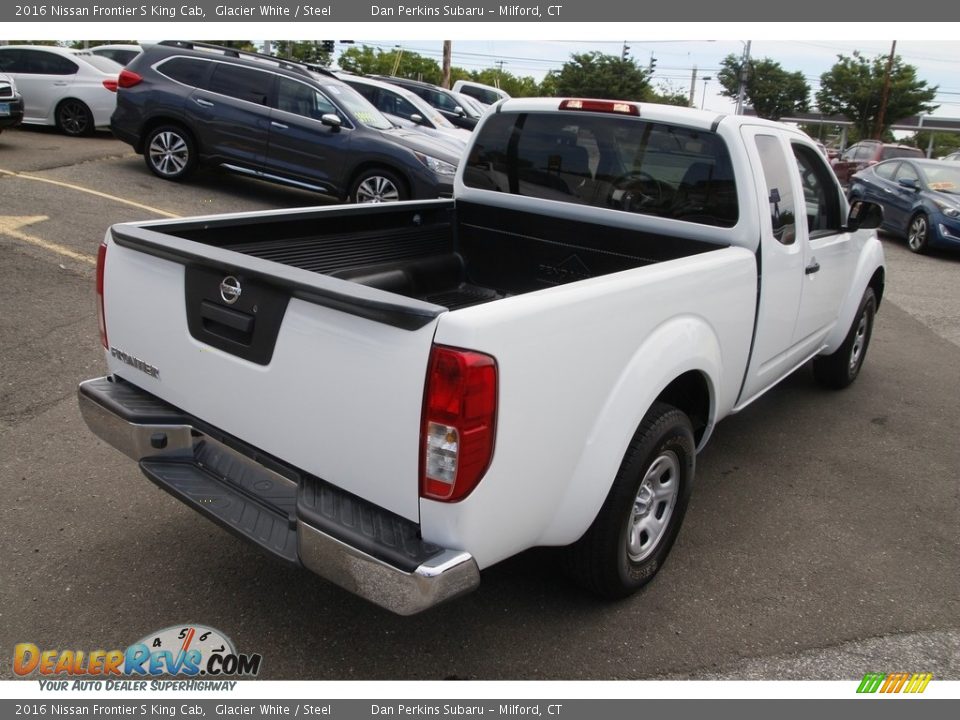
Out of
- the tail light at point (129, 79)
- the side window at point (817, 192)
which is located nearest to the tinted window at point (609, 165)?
the side window at point (817, 192)

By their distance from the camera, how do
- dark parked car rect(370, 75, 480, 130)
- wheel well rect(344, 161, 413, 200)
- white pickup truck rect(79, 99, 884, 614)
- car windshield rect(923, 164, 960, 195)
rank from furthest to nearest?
dark parked car rect(370, 75, 480, 130)
car windshield rect(923, 164, 960, 195)
wheel well rect(344, 161, 413, 200)
white pickup truck rect(79, 99, 884, 614)

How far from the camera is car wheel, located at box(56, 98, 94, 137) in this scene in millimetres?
14266

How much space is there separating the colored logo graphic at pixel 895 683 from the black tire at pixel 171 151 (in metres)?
10.4

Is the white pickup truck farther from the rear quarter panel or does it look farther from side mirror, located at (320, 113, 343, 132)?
side mirror, located at (320, 113, 343, 132)

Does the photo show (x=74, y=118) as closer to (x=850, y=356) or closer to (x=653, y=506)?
(x=850, y=356)

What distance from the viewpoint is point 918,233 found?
13.0m

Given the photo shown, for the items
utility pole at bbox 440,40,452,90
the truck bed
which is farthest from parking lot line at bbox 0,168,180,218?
utility pole at bbox 440,40,452,90

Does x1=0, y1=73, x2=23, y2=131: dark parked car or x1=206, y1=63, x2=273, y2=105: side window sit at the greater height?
x1=206, y1=63, x2=273, y2=105: side window

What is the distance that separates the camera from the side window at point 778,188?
12.9ft

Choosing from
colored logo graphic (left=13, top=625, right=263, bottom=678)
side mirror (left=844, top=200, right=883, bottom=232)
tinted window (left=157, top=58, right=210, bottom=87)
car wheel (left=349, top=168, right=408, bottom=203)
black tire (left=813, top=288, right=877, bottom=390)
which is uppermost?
tinted window (left=157, top=58, right=210, bottom=87)

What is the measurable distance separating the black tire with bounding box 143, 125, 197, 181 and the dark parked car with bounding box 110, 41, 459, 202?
14 millimetres

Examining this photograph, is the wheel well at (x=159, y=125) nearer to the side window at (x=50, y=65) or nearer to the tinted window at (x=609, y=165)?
the side window at (x=50, y=65)

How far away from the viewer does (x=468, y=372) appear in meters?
2.16

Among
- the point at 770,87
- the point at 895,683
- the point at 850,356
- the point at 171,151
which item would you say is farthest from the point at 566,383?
the point at 770,87
